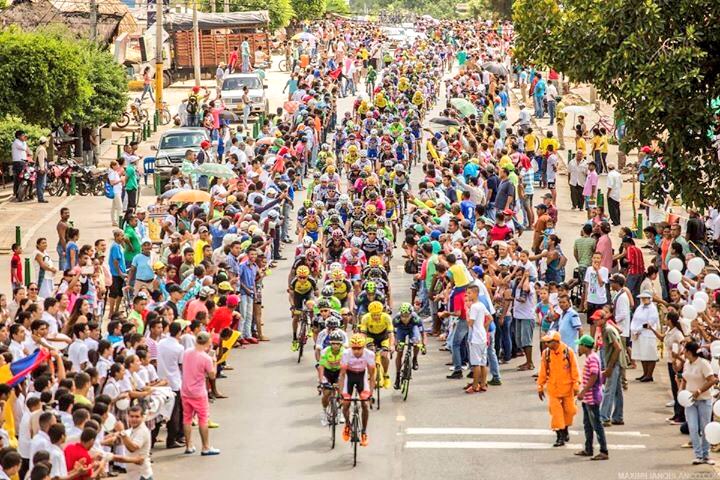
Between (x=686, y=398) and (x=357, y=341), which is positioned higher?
(x=357, y=341)

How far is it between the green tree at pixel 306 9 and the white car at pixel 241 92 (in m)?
45.1

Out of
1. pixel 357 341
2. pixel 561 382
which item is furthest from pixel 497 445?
pixel 357 341

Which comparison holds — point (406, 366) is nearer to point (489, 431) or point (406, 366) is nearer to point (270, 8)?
point (489, 431)

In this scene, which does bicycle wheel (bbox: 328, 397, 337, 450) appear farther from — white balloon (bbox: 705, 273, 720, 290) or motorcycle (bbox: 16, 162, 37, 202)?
motorcycle (bbox: 16, 162, 37, 202)

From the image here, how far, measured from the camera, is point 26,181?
124ft

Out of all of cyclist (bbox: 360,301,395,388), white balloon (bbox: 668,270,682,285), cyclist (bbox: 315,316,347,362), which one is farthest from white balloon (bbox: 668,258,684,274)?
cyclist (bbox: 315,316,347,362)

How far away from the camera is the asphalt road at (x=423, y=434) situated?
1803 centimetres

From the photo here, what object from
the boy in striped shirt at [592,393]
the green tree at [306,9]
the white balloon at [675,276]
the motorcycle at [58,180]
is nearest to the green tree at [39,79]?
the motorcycle at [58,180]

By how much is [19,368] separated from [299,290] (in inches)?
277

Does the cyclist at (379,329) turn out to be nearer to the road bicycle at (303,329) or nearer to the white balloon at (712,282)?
the road bicycle at (303,329)

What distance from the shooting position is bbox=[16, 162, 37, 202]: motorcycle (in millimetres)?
37625

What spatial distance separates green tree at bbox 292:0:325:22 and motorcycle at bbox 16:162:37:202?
61.7 metres

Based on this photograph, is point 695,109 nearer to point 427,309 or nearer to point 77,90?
point 427,309

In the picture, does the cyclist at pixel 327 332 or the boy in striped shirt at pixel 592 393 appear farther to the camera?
the cyclist at pixel 327 332
